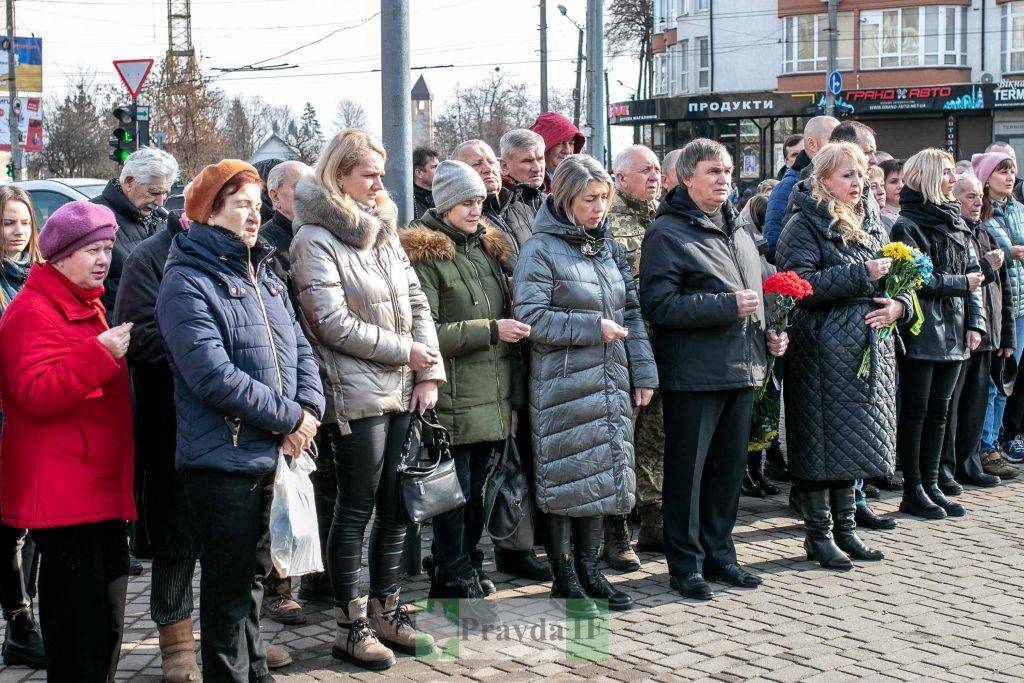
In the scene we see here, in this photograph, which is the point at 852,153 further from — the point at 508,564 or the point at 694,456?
the point at 508,564

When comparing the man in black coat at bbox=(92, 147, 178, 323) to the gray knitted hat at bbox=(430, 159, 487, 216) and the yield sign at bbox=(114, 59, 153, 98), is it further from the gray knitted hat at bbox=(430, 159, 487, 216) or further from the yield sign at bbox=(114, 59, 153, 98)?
the yield sign at bbox=(114, 59, 153, 98)

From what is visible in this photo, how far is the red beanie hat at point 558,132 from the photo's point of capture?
24.9 feet

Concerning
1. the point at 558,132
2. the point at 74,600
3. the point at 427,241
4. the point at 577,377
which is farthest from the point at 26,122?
the point at 74,600

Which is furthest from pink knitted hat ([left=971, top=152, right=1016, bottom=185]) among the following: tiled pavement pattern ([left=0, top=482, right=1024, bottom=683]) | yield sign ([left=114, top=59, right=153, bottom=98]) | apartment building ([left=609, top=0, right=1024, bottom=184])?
apartment building ([left=609, top=0, right=1024, bottom=184])

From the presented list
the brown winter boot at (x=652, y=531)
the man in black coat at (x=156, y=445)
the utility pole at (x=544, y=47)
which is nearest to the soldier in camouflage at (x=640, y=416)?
the brown winter boot at (x=652, y=531)

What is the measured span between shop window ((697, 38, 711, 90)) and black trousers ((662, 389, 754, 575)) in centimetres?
4956

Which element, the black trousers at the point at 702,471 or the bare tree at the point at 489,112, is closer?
the black trousers at the point at 702,471

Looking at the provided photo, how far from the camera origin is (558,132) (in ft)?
24.9

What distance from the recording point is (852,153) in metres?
6.64

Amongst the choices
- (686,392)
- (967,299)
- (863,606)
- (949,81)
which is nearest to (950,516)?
(967,299)

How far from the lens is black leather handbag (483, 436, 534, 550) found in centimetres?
593

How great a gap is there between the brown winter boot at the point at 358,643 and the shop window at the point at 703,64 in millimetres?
51090

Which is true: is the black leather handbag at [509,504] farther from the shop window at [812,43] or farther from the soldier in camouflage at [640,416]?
the shop window at [812,43]

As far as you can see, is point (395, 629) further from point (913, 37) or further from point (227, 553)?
point (913, 37)
